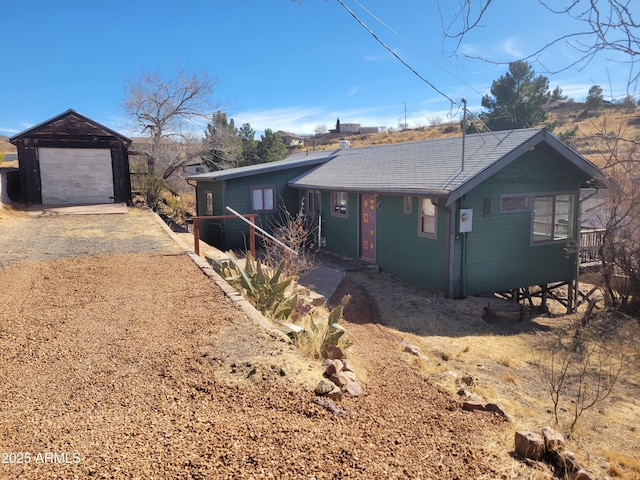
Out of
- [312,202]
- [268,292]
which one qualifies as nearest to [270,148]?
[312,202]

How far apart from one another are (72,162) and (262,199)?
750 centimetres

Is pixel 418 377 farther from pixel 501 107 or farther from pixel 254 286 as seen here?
pixel 501 107

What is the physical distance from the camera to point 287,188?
1828cm

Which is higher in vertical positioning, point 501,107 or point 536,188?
point 501,107

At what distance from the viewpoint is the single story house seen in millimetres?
11180

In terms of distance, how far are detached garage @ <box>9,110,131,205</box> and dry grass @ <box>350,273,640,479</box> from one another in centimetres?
1140

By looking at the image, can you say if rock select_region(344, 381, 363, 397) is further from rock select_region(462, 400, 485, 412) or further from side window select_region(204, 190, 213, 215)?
side window select_region(204, 190, 213, 215)

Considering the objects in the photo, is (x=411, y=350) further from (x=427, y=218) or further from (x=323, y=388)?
(x=427, y=218)

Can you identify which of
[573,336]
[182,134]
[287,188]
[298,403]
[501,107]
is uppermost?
[501,107]

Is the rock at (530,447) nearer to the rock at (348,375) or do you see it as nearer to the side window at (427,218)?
the rock at (348,375)

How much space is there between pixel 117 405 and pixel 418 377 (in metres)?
3.07

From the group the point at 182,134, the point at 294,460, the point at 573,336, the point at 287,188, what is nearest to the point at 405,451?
the point at 294,460

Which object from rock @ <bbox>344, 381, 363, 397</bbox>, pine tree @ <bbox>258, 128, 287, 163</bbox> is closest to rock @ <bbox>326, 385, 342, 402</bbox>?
rock @ <bbox>344, 381, 363, 397</bbox>

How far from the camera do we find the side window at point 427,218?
38.2 feet
